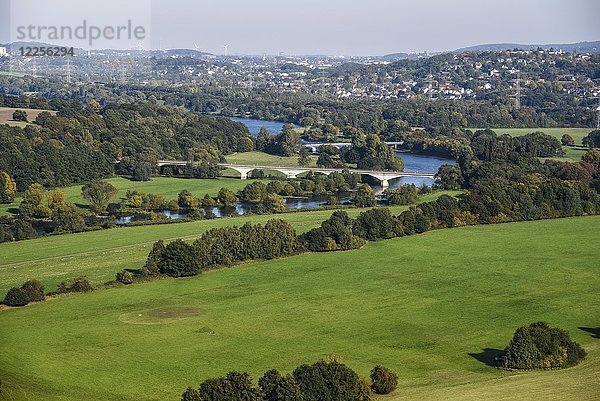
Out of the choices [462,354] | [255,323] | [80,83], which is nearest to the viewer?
[462,354]

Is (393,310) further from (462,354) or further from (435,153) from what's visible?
(435,153)

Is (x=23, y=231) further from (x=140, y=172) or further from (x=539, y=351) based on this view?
(x=539, y=351)

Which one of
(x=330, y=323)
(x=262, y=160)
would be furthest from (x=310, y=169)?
(x=330, y=323)

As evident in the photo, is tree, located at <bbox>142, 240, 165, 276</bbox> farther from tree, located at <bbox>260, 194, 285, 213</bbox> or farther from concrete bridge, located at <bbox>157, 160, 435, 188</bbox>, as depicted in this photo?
concrete bridge, located at <bbox>157, 160, 435, 188</bbox>

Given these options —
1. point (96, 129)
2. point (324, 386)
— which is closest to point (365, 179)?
point (96, 129)

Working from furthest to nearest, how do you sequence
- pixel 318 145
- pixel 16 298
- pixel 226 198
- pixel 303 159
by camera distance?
pixel 318 145
pixel 303 159
pixel 226 198
pixel 16 298

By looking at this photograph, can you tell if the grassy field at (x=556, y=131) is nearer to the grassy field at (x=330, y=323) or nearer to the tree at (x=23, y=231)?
the grassy field at (x=330, y=323)

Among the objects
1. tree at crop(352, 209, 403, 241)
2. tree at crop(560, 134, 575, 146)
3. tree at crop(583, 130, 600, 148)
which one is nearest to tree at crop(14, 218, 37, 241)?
tree at crop(352, 209, 403, 241)
